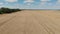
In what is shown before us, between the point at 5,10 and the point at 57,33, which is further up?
the point at 57,33

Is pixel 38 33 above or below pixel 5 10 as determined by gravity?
above

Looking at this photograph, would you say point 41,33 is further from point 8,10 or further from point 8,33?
point 8,10

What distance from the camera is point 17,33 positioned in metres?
1.76

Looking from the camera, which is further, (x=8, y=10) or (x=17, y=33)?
(x=8, y=10)

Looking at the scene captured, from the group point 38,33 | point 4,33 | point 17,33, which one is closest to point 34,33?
point 38,33

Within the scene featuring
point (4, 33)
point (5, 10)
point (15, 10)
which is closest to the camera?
point (4, 33)

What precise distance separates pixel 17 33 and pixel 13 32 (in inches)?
2.6

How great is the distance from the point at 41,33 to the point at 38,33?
3 centimetres

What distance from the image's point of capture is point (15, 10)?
23.2 ft

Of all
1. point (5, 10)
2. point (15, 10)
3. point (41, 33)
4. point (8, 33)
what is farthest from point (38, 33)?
point (15, 10)

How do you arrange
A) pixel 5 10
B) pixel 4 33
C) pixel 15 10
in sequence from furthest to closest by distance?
pixel 15 10, pixel 5 10, pixel 4 33

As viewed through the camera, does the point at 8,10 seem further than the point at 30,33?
Yes

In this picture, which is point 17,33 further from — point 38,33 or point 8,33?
point 38,33

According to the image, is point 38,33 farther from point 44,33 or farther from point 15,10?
point 15,10
